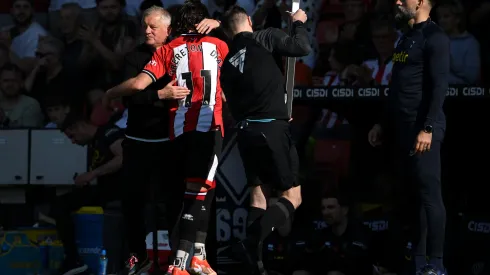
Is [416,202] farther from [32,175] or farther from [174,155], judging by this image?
[32,175]

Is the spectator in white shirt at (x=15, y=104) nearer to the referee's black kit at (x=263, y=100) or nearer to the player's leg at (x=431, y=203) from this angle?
the referee's black kit at (x=263, y=100)

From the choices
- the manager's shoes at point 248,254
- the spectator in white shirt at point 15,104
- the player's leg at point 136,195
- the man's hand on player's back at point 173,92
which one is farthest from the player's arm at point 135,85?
the spectator in white shirt at point 15,104

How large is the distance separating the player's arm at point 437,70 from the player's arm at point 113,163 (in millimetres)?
4169

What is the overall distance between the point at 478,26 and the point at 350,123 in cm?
157

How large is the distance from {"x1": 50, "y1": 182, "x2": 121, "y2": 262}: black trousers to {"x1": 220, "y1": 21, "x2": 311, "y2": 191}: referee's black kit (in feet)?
11.3

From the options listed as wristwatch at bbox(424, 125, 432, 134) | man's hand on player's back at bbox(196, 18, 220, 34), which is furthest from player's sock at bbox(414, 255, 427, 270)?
man's hand on player's back at bbox(196, 18, 220, 34)

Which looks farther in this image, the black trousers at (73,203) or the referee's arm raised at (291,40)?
the black trousers at (73,203)

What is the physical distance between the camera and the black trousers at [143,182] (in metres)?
8.21

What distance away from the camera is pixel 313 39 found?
1096cm

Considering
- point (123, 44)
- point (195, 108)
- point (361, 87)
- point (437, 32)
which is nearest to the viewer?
point (437, 32)

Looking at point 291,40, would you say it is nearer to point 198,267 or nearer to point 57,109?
point 198,267

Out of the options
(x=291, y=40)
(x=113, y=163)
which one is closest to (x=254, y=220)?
(x=291, y=40)

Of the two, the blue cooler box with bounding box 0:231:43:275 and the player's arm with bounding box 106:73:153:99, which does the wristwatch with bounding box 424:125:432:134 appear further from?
the blue cooler box with bounding box 0:231:43:275

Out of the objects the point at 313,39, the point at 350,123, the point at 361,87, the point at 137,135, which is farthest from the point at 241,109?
the point at 313,39
